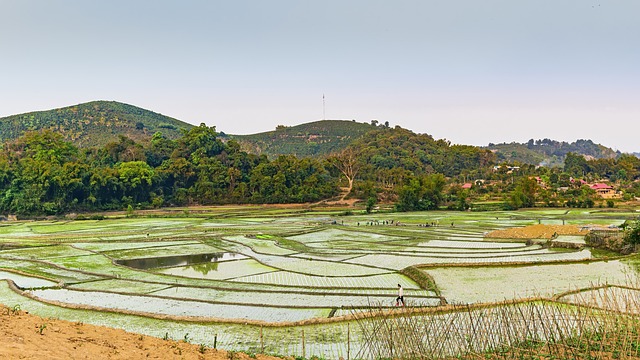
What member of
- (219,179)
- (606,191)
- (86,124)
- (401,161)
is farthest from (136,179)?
(606,191)

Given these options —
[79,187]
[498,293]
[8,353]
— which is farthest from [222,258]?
[79,187]

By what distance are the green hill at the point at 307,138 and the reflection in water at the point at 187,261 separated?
361 ft

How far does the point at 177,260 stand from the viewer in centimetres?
2784

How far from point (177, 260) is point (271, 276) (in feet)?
24.7

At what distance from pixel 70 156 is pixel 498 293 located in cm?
7385

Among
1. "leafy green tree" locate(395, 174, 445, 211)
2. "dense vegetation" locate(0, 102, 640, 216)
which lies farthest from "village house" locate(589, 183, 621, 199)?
"leafy green tree" locate(395, 174, 445, 211)

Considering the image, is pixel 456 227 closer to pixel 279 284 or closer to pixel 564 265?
pixel 564 265

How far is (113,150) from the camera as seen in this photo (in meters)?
80.4

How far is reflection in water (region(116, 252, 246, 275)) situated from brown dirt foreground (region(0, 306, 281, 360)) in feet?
43.9

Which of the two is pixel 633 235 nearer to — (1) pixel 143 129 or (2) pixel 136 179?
(2) pixel 136 179

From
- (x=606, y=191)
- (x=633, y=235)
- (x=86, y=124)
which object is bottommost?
→ (x=633, y=235)

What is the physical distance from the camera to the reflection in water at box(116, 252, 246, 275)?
25875 mm

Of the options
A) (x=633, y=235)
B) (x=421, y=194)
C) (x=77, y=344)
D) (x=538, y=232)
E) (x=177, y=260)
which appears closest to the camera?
(x=77, y=344)

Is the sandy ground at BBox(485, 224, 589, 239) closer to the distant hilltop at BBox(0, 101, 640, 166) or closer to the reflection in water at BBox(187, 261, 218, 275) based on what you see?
the reflection in water at BBox(187, 261, 218, 275)
